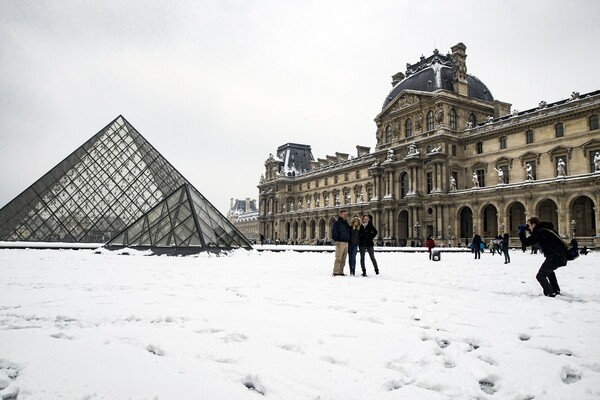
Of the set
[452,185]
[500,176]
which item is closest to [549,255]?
[500,176]

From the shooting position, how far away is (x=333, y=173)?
62156mm

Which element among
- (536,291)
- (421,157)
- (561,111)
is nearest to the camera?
(536,291)

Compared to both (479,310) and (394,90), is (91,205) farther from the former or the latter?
(394,90)

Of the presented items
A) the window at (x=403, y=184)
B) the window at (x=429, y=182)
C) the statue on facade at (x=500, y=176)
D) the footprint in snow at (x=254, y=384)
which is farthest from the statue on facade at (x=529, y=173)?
the footprint in snow at (x=254, y=384)

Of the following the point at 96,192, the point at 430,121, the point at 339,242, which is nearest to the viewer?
the point at 339,242

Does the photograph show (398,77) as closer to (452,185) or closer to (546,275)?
(452,185)

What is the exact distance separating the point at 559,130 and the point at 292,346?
130 ft

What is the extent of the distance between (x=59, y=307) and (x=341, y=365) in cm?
369

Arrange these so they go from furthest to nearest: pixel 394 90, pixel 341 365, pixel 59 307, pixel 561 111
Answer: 1. pixel 394 90
2. pixel 561 111
3. pixel 59 307
4. pixel 341 365

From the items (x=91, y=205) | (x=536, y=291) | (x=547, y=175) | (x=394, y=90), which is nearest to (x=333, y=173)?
(x=394, y=90)

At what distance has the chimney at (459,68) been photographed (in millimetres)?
43625

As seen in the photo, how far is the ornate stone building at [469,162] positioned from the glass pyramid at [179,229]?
87.5ft

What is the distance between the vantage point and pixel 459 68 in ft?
144

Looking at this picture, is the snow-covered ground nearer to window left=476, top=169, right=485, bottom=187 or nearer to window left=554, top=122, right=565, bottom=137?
window left=554, top=122, right=565, bottom=137
